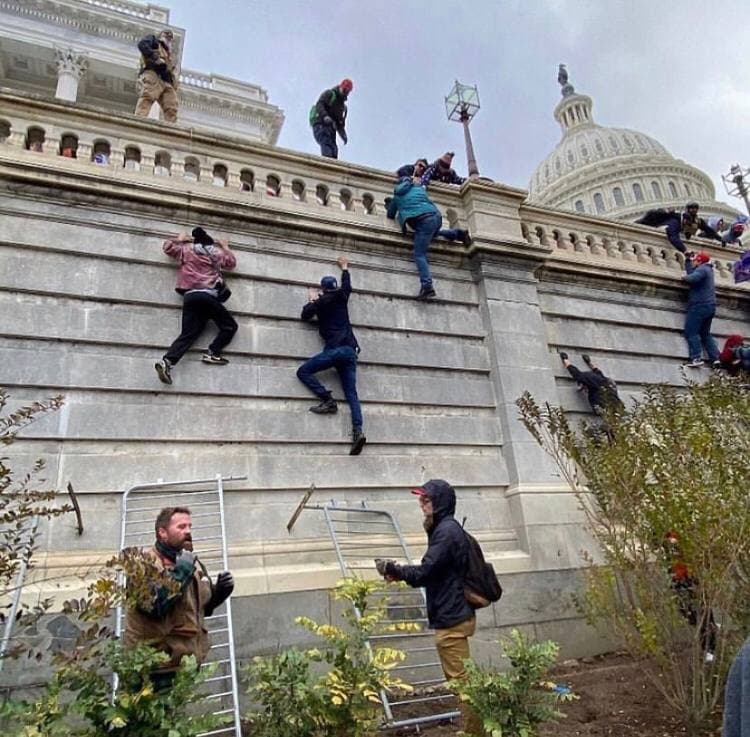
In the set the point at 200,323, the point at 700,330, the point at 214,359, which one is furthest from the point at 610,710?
the point at 700,330

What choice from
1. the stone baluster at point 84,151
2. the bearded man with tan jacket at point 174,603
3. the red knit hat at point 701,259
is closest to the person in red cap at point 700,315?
the red knit hat at point 701,259

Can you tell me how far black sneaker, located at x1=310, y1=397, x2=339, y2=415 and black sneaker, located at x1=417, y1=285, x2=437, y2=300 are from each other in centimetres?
252

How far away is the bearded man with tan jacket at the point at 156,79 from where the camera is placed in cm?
1062

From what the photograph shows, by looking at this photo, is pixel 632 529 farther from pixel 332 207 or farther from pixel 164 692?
pixel 332 207

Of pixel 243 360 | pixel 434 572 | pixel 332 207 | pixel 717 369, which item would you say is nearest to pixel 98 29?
pixel 332 207

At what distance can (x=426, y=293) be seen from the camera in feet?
31.2

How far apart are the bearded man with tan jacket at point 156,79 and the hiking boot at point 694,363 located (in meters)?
10.8

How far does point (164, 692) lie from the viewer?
3.25 meters

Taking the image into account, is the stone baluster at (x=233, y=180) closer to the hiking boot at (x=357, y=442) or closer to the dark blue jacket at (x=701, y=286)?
the hiking boot at (x=357, y=442)

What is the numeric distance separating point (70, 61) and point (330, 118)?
2185cm

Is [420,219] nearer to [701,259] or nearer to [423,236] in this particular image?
[423,236]

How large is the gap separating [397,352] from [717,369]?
667 centimetres

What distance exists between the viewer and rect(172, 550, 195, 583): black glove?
158 inches

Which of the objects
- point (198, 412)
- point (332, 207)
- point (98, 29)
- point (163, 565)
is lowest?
point (163, 565)
